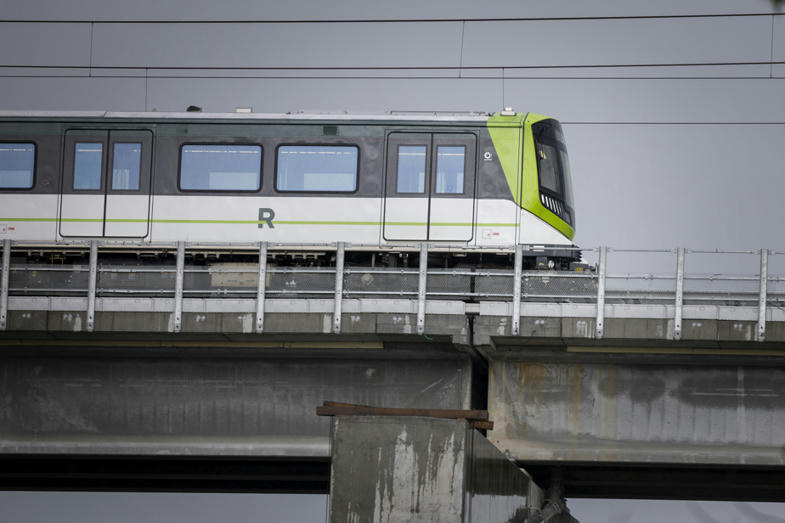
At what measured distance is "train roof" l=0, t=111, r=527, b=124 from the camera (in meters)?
21.1

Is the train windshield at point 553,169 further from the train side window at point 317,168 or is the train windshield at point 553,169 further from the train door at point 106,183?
the train door at point 106,183

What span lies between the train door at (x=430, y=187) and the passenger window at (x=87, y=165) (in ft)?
19.7

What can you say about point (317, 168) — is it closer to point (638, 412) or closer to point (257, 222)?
point (257, 222)

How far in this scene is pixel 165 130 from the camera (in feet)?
71.4

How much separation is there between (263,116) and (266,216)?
213 cm

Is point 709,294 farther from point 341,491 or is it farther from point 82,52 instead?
point 82,52

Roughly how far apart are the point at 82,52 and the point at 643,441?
32.8 meters

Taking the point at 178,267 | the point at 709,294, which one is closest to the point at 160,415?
the point at 178,267

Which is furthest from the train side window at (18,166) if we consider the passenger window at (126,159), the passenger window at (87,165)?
→ the passenger window at (126,159)

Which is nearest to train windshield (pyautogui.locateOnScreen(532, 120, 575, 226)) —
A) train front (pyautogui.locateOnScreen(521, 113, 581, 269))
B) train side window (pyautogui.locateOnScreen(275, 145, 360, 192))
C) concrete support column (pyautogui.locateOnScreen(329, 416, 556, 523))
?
train front (pyautogui.locateOnScreen(521, 113, 581, 269))

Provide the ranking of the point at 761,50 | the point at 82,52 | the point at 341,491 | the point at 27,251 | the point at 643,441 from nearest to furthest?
1. the point at 341,491
2. the point at 643,441
3. the point at 27,251
4. the point at 761,50
5. the point at 82,52

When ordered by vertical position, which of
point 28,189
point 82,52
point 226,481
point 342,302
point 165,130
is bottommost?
point 226,481

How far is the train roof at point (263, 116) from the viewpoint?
21.1 meters

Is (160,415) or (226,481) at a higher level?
(160,415)
